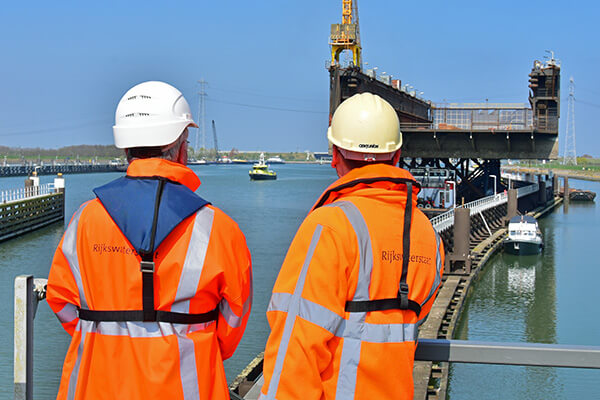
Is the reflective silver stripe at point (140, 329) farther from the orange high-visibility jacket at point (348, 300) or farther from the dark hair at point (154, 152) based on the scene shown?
the dark hair at point (154, 152)

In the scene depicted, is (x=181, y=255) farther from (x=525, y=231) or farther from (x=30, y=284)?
(x=525, y=231)

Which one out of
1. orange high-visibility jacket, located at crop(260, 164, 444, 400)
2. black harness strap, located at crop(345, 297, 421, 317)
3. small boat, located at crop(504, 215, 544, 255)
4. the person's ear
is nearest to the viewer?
orange high-visibility jacket, located at crop(260, 164, 444, 400)

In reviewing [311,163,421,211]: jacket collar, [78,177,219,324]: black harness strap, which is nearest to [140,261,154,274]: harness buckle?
[78,177,219,324]: black harness strap

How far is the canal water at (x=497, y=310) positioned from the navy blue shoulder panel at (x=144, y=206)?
12.0 meters

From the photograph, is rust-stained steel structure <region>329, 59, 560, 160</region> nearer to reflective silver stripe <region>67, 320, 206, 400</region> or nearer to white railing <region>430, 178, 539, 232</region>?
white railing <region>430, 178, 539, 232</region>

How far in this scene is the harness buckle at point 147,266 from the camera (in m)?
2.51

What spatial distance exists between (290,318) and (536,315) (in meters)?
22.4

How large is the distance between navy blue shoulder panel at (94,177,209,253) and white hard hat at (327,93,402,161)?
595 millimetres

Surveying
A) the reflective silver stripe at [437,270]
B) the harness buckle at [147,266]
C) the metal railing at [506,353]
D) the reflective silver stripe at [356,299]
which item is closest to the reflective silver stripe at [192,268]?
the harness buckle at [147,266]

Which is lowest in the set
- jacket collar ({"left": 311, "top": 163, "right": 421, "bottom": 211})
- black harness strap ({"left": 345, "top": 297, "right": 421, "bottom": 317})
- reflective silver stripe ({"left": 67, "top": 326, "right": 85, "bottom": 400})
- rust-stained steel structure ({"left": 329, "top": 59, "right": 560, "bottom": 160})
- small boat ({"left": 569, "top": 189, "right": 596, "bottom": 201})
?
small boat ({"left": 569, "top": 189, "right": 596, "bottom": 201})

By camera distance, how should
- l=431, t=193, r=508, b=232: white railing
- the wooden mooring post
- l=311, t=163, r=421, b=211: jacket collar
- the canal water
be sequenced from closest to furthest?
l=311, t=163, r=421, b=211: jacket collar < the canal water < l=431, t=193, r=508, b=232: white railing < the wooden mooring post

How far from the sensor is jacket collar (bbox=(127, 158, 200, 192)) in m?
2.63

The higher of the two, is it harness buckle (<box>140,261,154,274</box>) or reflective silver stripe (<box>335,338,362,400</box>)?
harness buckle (<box>140,261,154,274</box>)

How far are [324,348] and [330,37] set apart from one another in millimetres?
50961
